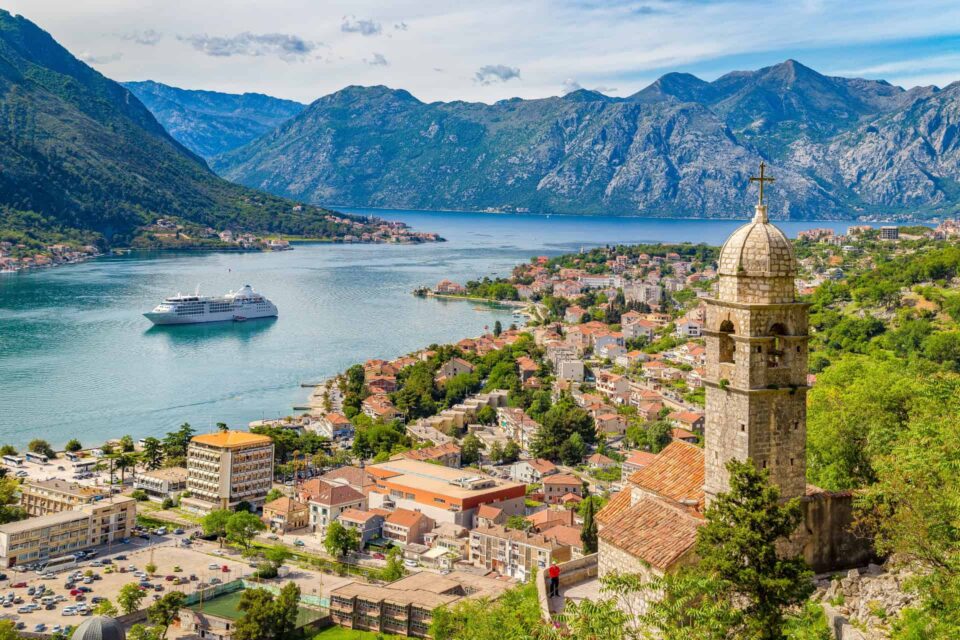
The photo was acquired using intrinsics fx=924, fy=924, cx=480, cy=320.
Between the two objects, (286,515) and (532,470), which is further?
(532,470)

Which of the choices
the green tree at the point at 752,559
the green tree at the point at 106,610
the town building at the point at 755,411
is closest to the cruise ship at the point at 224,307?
the green tree at the point at 106,610

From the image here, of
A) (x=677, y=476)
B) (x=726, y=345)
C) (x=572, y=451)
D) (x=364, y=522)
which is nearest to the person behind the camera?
(x=726, y=345)

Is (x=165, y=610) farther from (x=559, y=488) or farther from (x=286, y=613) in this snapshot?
(x=559, y=488)

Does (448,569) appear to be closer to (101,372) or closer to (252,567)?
(252,567)

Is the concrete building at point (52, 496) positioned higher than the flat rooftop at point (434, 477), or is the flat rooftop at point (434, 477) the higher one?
the flat rooftop at point (434, 477)

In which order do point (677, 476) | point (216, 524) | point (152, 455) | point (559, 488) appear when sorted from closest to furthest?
point (677, 476)
point (216, 524)
point (559, 488)
point (152, 455)

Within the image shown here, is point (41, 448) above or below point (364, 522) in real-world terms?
above

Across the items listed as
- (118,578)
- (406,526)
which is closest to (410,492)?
(406,526)

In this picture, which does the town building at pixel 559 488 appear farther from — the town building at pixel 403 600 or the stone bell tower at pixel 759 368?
the stone bell tower at pixel 759 368
